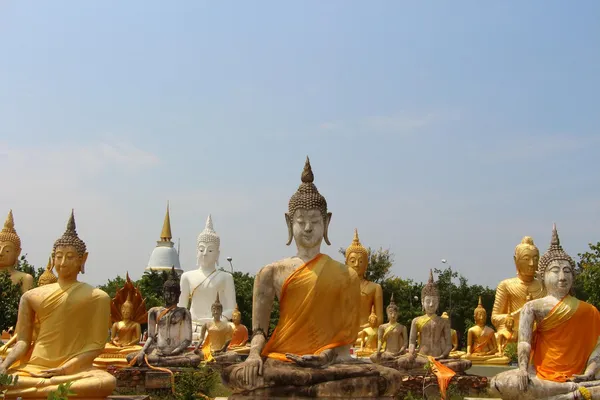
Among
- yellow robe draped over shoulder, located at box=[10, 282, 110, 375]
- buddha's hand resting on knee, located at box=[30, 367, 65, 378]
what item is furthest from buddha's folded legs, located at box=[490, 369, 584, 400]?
buddha's hand resting on knee, located at box=[30, 367, 65, 378]

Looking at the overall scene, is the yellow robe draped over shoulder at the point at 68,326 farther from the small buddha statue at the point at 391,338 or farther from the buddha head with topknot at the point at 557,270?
the small buddha statue at the point at 391,338

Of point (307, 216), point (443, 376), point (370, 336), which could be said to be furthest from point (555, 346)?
point (370, 336)

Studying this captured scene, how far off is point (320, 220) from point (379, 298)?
26.0ft

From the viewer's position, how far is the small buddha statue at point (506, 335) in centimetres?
1590

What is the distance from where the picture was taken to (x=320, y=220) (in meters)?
8.32

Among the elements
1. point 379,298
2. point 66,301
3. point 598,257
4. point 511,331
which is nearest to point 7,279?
point 66,301

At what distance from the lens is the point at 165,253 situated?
5347 centimetres

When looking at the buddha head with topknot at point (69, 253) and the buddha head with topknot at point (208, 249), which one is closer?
the buddha head with topknot at point (69, 253)

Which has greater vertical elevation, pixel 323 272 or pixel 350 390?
pixel 323 272

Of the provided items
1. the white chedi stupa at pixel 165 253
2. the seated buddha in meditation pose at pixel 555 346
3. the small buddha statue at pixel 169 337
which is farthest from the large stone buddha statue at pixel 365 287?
the white chedi stupa at pixel 165 253

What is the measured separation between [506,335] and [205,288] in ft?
33.2

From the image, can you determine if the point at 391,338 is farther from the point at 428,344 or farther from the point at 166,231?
the point at 166,231

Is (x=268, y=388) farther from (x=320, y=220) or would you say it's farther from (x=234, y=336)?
(x=234, y=336)

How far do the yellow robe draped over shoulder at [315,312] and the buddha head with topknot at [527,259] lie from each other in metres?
9.01
